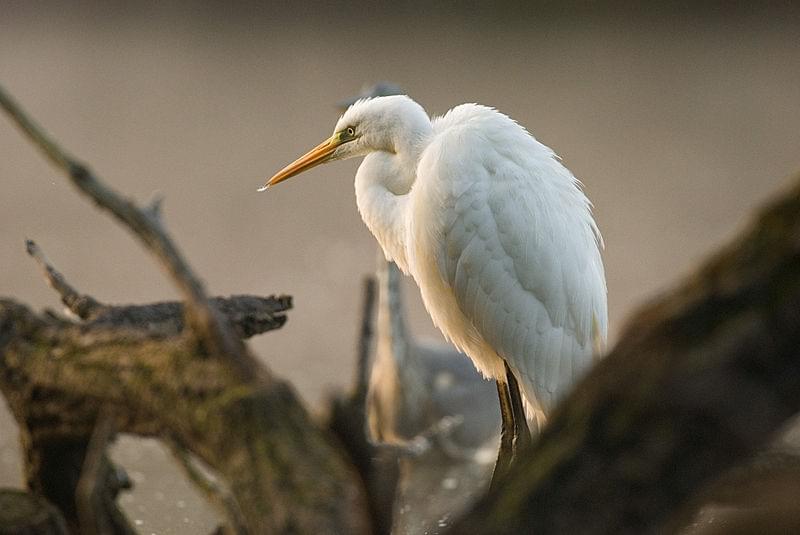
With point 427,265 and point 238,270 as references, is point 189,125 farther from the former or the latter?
point 427,265

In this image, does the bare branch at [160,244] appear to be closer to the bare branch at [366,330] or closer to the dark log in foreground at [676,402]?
the dark log in foreground at [676,402]

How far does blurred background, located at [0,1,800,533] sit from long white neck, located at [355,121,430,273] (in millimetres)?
680

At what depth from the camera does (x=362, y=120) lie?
2379 millimetres

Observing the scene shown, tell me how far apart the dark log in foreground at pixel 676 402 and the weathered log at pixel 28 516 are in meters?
0.54

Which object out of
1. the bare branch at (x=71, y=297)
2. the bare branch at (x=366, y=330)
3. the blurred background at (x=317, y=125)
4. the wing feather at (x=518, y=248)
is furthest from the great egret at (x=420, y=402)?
the bare branch at (x=71, y=297)

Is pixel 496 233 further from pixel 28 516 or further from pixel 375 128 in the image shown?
pixel 28 516

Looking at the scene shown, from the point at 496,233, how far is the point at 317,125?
6881 millimetres

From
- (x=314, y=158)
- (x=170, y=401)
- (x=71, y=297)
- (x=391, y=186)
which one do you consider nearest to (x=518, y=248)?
(x=391, y=186)

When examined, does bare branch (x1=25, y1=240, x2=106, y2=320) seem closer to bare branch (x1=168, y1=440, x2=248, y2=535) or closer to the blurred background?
bare branch (x1=168, y1=440, x2=248, y2=535)

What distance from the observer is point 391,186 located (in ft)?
7.91

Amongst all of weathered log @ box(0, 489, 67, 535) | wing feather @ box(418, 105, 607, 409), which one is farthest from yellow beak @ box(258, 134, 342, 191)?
weathered log @ box(0, 489, 67, 535)

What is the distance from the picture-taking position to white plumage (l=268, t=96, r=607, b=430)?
2205 millimetres

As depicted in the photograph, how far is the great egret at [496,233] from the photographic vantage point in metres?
2.21

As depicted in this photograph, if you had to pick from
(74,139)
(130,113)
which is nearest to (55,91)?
(130,113)
